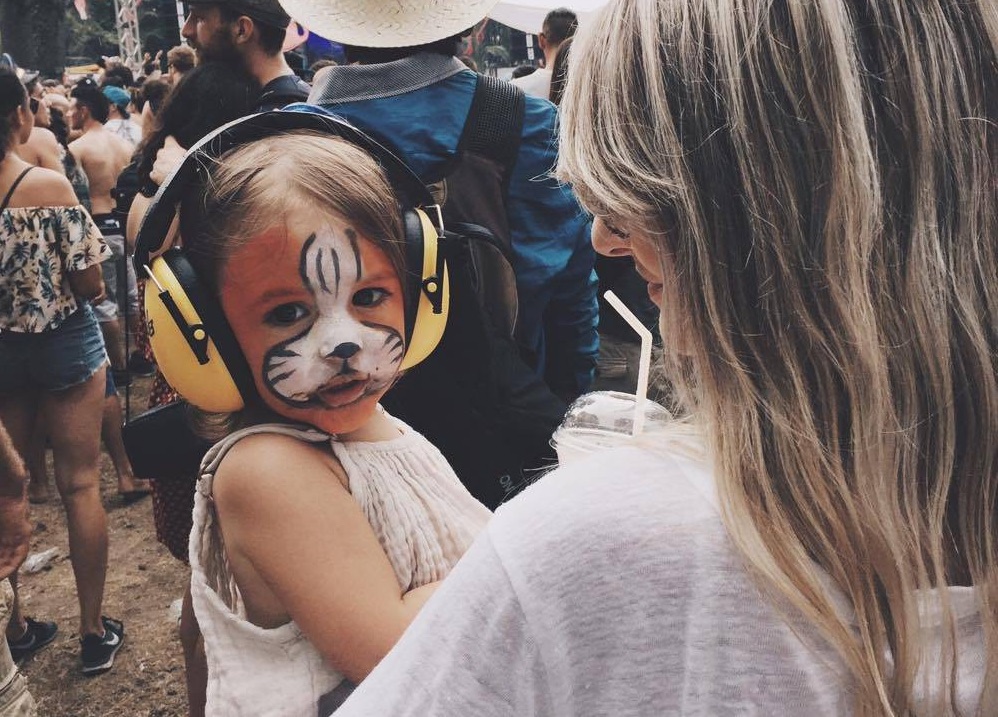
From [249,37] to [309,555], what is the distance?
2.29 meters

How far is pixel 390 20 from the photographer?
2.04 meters

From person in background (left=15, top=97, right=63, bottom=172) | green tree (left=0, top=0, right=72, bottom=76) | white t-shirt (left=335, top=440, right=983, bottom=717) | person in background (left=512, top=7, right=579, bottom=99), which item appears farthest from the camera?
green tree (left=0, top=0, right=72, bottom=76)

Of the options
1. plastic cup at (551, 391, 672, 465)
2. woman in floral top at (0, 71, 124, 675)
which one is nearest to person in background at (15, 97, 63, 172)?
woman in floral top at (0, 71, 124, 675)

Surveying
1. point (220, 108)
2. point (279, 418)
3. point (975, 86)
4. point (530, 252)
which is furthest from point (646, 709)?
point (220, 108)

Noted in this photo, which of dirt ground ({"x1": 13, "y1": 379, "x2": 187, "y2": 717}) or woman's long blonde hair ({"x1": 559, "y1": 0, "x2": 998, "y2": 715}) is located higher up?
woman's long blonde hair ({"x1": 559, "y1": 0, "x2": 998, "y2": 715})

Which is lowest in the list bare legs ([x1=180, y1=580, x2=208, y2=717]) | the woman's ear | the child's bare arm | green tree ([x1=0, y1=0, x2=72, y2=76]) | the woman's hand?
bare legs ([x1=180, y1=580, x2=208, y2=717])

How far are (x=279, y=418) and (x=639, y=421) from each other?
0.50 meters

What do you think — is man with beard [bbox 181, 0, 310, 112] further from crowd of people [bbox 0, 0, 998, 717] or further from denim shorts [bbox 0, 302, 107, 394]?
crowd of people [bbox 0, 0, 998, 717]

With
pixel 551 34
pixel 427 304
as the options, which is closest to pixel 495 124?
pixel 427 304

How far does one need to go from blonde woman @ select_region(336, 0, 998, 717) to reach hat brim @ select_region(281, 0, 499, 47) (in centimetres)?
141

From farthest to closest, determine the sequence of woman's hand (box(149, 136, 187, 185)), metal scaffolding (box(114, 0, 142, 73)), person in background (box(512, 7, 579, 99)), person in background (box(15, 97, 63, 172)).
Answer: metal scaffolding (box(114, 0, 142, 73)) → person in background (box(512, 7, 579, 99)) → person in background (box(15, 97, 63, 172)) → woman's hand (box(149, 136, 187, 185))

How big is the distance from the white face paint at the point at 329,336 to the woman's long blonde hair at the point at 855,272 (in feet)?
1.78

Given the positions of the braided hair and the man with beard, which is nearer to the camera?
the man with beard

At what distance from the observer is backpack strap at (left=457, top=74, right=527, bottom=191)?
1958mm
